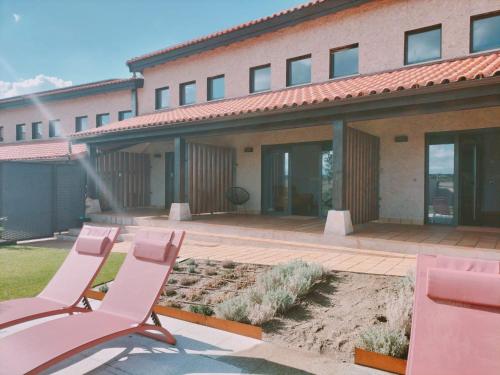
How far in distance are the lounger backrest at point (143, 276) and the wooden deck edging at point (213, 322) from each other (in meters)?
0.18

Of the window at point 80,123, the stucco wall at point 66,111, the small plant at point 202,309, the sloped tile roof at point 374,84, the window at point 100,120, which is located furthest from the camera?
the window at point 80,123

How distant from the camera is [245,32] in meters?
12.4

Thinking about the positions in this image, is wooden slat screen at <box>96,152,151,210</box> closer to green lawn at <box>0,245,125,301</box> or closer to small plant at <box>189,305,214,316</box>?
green lawn at <box>0,245,125,301</box>

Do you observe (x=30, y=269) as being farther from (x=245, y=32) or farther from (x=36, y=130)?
(x=36, y=130)

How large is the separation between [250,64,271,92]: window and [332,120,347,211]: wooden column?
5.20 meters

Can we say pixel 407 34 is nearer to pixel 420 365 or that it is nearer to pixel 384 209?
pixel 384 209

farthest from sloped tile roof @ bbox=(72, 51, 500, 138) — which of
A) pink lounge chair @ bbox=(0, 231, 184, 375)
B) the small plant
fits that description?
pink lounge chair @ bbox=(0, 231, 184, 375)

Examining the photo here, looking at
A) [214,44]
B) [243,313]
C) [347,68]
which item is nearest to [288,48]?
[347,68]

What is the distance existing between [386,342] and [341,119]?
5790mm

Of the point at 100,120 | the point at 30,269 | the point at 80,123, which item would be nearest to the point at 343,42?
the point at 30,269

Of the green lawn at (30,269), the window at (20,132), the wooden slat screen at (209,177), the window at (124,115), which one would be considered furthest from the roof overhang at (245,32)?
the window at (20,132)

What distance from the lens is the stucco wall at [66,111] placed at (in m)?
16.7

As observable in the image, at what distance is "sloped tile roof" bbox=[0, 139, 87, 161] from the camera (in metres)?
15.0

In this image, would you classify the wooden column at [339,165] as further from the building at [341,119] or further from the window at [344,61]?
the window at [344,61]
